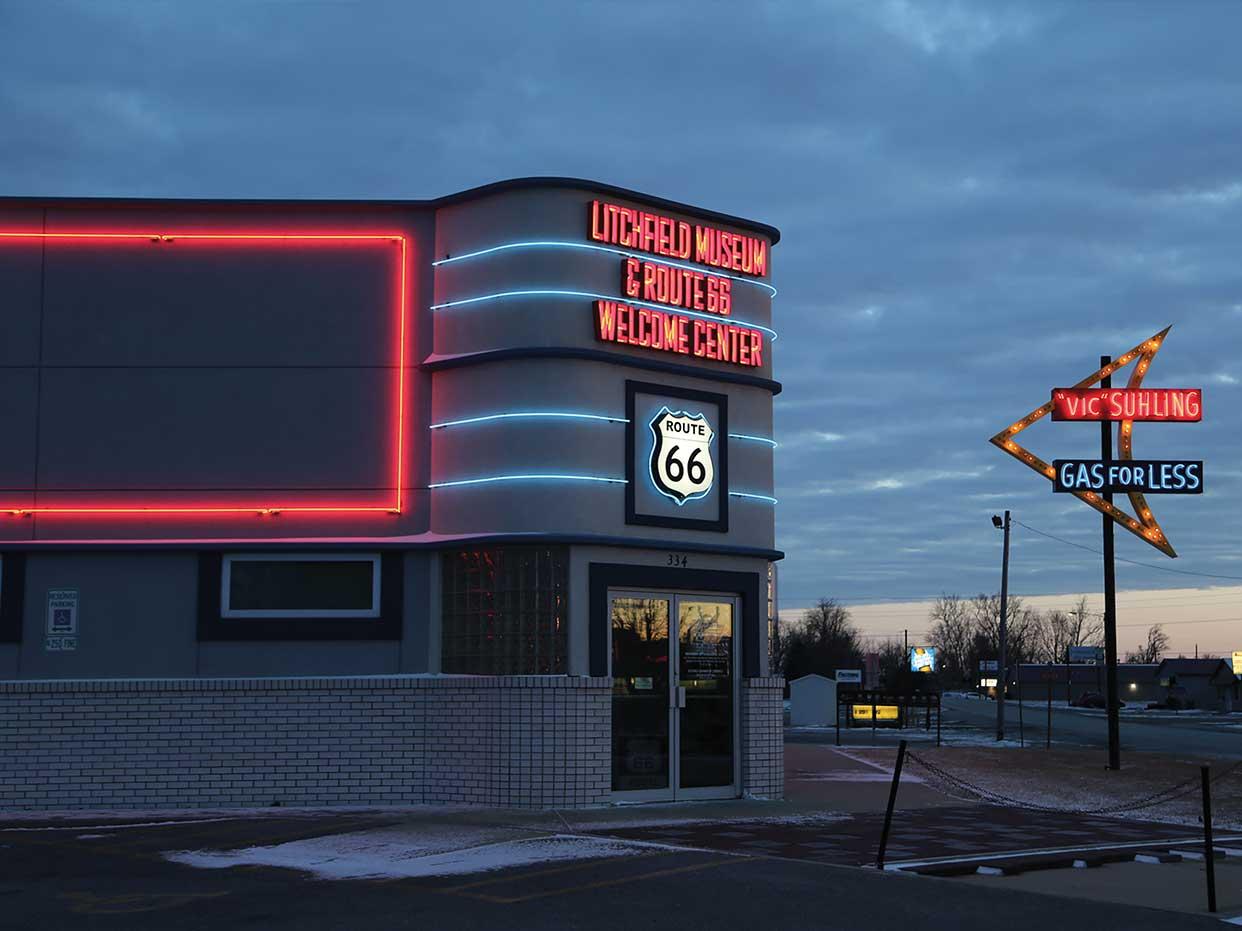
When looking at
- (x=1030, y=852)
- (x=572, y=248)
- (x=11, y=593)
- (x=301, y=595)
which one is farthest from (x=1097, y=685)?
(x=11, y=593)

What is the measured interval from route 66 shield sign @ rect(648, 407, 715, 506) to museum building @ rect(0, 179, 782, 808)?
44 mm

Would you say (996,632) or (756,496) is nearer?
(756,496)

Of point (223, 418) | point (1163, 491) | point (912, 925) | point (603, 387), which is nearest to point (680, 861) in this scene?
point (912, 925)

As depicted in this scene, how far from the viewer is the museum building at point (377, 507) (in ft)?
58.3

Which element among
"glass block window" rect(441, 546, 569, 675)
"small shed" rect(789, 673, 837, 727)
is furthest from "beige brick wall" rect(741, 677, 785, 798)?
"small shed" rect(789, 673, 837, 727)

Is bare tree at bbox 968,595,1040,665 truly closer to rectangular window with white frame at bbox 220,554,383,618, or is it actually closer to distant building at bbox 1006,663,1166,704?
distant building at bbox 1006,663,1166,704

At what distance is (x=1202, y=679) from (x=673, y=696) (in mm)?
115069

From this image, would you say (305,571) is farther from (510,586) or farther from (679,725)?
(679,725)

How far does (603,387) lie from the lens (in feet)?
60.5

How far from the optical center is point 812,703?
53.2 meters

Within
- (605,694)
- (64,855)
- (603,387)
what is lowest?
(64,855)

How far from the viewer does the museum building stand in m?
17.8

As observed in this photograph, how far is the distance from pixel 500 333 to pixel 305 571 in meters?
3.89

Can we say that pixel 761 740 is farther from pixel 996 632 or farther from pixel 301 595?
pixel 996 632
